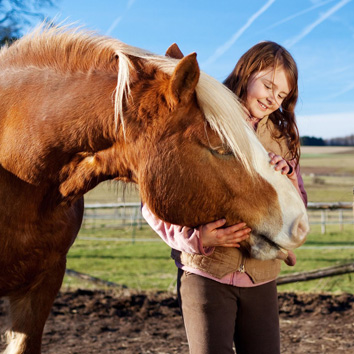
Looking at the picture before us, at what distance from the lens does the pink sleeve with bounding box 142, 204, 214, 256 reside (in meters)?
1.78

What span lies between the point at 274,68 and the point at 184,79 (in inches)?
22.4

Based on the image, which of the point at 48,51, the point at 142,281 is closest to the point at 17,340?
the point at 48,51

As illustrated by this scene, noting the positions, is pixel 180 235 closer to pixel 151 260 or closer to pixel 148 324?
pixel 148 324

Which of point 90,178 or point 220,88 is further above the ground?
point 220,88

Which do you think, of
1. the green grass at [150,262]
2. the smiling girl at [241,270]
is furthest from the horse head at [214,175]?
the green grass at [150,262]

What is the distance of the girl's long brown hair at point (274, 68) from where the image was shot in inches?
77.7

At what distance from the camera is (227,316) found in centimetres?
189

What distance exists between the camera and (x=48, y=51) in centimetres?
194

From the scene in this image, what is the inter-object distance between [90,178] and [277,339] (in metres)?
1.19

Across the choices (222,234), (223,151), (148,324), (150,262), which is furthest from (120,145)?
(150,262)

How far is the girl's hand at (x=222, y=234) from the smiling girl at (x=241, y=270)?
2 centimetres

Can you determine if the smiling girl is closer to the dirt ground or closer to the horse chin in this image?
the horse chin

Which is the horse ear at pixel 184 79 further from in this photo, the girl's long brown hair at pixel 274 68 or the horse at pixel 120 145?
the girl's long brown hair at pixel 274 68

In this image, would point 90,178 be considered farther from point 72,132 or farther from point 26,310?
point 26,310
